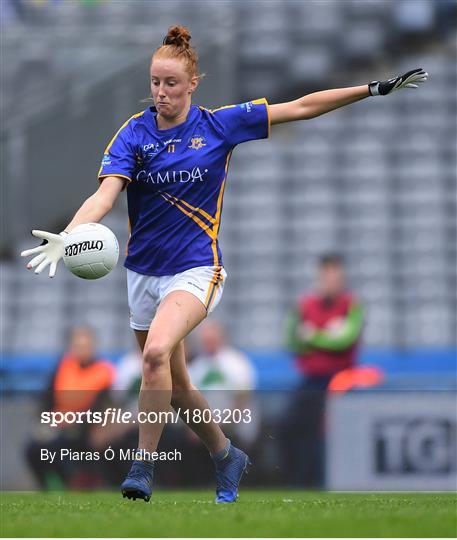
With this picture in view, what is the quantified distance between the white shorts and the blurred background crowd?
22.7 feet

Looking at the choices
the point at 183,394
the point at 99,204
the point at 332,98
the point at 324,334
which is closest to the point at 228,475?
the point at 183,394

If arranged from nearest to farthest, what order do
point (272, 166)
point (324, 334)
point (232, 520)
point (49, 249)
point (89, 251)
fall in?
point (232, 520) → point (49, 249) → point (89, 251) → point (324, 334) → point (272, 166)

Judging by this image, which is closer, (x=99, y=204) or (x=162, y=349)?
(x=162, y=349)

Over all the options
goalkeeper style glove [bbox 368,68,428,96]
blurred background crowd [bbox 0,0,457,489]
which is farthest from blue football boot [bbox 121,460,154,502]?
blurred background crowd [bbox 0,0,457,489]

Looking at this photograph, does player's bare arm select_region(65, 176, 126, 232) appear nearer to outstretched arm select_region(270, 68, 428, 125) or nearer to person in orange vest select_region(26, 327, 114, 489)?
outstretched arm select_region(270, 68, 428, 125)

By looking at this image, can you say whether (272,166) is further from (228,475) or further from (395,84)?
(228,475)

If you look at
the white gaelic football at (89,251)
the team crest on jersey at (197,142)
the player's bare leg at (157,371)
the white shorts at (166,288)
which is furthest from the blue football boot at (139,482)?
the team crest on jersey at (197,142)

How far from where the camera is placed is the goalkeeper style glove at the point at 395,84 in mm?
6109

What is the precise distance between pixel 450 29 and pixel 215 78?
372 cm

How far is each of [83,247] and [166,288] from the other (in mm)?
595

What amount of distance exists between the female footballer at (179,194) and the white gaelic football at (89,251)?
0.18 meters

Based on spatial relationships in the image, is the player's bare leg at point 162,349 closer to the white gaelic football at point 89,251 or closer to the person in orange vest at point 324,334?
the white gaelic football at point 89,251

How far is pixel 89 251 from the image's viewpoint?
5625 mm

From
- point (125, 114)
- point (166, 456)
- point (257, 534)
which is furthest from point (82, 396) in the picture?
point (125, 114)
